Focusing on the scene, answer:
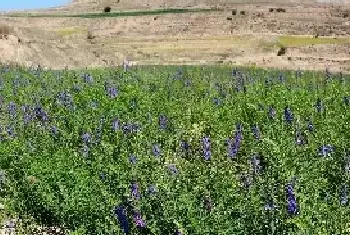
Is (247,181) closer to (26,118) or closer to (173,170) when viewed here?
(173,170)

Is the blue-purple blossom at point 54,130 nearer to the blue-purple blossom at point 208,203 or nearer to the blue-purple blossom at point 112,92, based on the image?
the blue-purple blossom at point 112,92

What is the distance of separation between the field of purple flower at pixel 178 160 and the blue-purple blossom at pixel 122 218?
0.02m

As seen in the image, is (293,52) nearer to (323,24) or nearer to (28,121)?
(323,24)

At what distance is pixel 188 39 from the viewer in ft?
225

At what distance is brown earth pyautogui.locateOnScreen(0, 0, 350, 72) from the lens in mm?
44469

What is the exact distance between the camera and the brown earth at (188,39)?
44.5 metres

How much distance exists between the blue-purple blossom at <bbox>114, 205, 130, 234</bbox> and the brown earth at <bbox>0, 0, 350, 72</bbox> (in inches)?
1232

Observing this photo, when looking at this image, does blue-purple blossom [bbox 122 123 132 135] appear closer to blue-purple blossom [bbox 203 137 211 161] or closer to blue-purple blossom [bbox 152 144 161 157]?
blue-purple blossom [bbox 152 144 161 157]

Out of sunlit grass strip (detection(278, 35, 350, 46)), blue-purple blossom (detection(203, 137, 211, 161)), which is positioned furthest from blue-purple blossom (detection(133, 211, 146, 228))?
sunlit grass strip (detection(278, 35, 350, 46))

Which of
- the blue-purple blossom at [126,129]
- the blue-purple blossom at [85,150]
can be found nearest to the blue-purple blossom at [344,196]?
the blue-purple blossom at [85,150]

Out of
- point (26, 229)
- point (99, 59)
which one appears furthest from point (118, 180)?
point (99, 59)

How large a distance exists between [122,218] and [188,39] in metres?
61.6

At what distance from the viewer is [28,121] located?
1266 cm

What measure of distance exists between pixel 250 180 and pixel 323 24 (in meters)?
68.1
